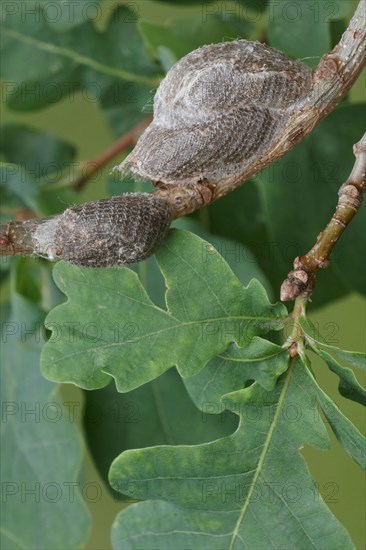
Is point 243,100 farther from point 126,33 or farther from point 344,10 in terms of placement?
point 126,33

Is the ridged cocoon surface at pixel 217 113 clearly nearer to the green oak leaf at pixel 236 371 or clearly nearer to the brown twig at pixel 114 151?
the green oak leaf at pixel 236 371

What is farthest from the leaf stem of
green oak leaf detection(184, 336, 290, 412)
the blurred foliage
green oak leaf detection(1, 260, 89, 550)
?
green oak leaf detection(1, 260, 89, 550)

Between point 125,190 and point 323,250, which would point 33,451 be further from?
point 323,250

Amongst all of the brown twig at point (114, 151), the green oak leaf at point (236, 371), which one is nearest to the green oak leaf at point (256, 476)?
the green oak leaf at point (236, 371)

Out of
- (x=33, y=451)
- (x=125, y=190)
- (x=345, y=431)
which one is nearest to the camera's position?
(x=345, y=431)

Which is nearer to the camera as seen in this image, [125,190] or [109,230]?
[109,230]

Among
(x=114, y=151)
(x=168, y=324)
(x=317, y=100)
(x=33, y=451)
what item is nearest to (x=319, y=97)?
A: (x=317, y=100)
